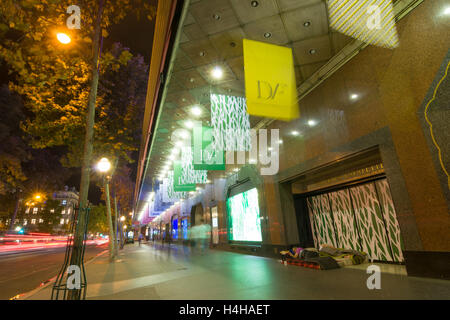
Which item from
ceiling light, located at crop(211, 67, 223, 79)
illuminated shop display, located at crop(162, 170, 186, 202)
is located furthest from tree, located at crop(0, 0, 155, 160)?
illuminated shop display, located at crop(162, 170, 186, 202)

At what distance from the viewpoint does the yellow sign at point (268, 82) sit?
5.13 meters

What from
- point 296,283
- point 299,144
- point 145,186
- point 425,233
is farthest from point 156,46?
point 145,186

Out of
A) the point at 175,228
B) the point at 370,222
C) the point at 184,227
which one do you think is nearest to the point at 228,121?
the point at 370,222

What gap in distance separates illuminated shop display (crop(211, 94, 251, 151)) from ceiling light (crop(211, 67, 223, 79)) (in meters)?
1.07

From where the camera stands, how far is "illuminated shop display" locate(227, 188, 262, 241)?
11.5 meters

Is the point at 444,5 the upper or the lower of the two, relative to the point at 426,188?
upper

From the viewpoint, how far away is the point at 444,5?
4.75 m

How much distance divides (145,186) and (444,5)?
96.8 ft

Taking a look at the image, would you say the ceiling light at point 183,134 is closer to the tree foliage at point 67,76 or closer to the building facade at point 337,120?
the building facade at point 337,120

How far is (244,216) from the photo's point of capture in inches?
500

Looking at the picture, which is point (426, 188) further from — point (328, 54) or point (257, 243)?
point (257, 243)

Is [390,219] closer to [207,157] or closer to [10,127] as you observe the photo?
[207,157]

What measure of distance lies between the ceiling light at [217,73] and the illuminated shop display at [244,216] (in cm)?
609

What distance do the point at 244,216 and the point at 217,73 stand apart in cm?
802
